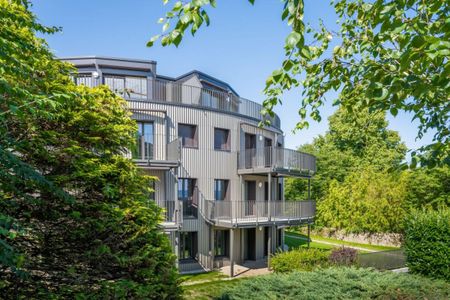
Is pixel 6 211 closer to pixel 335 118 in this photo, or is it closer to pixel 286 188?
pixel 286 188

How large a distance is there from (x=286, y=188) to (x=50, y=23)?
32.1m

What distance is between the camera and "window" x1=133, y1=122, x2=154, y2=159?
15.9m

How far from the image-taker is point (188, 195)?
1808 cm

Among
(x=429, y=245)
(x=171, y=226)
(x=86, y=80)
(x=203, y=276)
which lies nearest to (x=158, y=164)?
(x=171, y=226)

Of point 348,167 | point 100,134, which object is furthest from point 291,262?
point 348,167

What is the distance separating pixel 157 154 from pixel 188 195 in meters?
2.73

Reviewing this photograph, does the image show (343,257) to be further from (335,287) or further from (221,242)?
(221,242)

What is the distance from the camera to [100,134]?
7.08 metres

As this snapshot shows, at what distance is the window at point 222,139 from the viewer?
19297 mm

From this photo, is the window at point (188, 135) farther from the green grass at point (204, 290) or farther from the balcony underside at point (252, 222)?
the green grass at point (204, 290)

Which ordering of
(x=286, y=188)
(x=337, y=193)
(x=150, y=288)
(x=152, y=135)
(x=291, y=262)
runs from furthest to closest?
(x=286, y=188)
(x=337, y=193)
(x=152, y=135)
(x=291, y=262)
(x=150, y=288)

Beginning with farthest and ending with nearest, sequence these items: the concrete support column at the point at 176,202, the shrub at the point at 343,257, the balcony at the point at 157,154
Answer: the concrete support column at the point at 176,202 < the balcony at the point at 157,154 < the shrub at the point at 343,257

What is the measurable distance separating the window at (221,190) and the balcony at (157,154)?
3252 millimetres

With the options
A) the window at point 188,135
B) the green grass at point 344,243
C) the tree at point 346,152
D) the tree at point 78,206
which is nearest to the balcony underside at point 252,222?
the window at point 188,135
